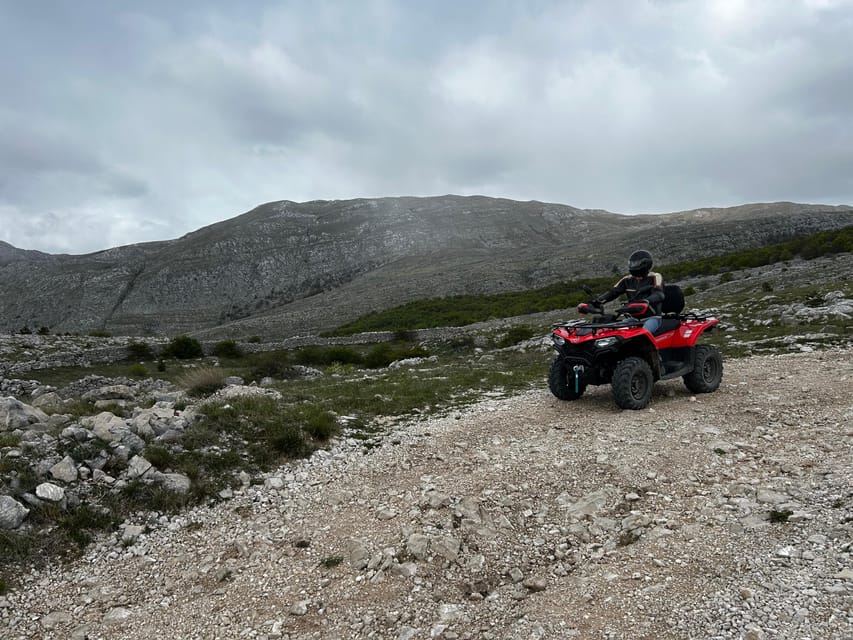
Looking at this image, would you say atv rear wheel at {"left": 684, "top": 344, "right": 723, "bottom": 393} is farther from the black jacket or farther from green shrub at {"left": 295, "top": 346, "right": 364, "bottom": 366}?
green shrub at {"left": 295, "top": 346, "right": 364, "bottom": 366}

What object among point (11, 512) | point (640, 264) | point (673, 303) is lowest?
point (11, 512)

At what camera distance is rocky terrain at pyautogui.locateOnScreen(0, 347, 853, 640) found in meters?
3.68

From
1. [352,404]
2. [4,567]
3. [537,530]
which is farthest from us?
[352,404]

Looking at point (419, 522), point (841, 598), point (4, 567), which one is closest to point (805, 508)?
point (841, 598)

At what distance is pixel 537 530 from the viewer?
5.04 metres

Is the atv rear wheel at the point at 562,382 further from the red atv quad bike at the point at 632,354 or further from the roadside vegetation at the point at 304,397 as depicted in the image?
the roadside vegetation at the point at 304,397

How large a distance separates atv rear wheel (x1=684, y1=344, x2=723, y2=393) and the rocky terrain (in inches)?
69.6

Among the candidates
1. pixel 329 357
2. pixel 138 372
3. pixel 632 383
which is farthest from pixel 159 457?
pixel 138 372

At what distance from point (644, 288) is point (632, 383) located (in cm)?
197

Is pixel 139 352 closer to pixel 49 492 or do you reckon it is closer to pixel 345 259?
pixel 49 492

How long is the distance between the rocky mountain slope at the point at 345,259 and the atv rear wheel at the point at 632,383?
175 feet

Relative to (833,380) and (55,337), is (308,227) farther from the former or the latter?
(833,380)

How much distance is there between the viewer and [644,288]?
9312mm

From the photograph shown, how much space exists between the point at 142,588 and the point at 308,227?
131525mm
